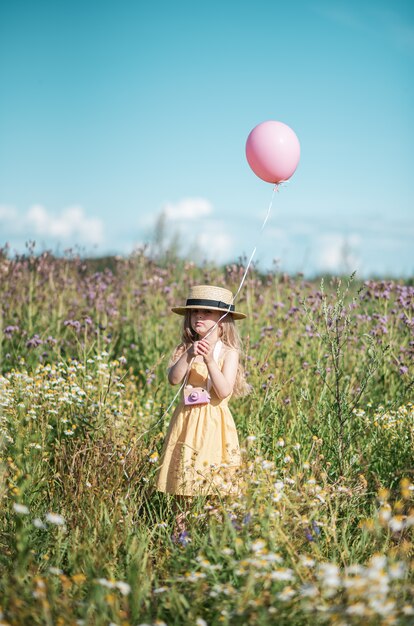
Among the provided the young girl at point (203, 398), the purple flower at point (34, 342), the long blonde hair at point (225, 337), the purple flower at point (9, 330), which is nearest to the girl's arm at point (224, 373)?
the young girl at point (203, 398)

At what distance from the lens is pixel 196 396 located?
363cm

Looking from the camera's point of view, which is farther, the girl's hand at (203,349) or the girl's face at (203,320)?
the girl's face at (203,320)

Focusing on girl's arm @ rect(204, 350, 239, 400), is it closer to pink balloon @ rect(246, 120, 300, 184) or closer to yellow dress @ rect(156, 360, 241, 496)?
yellow dress @ rect(156, 360, 241, 496)

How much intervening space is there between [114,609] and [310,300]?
416 cm

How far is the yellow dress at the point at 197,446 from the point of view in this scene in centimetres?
345

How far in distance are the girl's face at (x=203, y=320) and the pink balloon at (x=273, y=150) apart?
3.32 ft

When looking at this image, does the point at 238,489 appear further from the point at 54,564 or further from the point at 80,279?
the point at 80,279

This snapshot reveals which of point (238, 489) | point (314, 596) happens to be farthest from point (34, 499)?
point (314, 596)

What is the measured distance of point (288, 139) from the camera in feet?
13.2

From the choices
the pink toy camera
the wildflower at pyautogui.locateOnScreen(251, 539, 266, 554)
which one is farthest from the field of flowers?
the pink toy camera

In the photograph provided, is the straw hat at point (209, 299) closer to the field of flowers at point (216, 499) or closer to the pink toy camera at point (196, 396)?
the pink toy camera at point (196, 396)

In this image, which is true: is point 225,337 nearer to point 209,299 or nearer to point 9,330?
point 209,299

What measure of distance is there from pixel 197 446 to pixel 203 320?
0.74 metres

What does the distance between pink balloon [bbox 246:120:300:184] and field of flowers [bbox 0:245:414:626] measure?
897 mm
